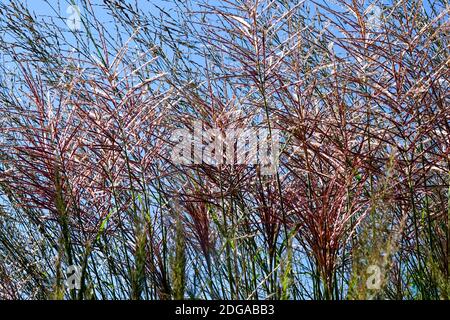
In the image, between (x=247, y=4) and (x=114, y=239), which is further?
(x=114, y=239)

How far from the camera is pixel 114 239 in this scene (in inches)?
99.8

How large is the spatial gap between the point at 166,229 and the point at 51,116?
0.49 meters

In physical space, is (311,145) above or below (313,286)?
above

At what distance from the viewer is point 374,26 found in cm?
241

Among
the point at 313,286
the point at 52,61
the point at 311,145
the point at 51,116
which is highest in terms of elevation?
the point at 52,61

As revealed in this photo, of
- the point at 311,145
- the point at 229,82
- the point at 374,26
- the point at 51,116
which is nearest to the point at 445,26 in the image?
the point at 374,26

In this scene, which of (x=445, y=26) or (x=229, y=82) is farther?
(x=229, y=82)

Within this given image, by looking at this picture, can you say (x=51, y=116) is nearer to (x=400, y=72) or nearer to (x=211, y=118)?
(x=211, y=118)

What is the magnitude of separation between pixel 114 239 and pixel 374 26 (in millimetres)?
1082

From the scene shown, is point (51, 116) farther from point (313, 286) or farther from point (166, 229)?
point (313, 286)
